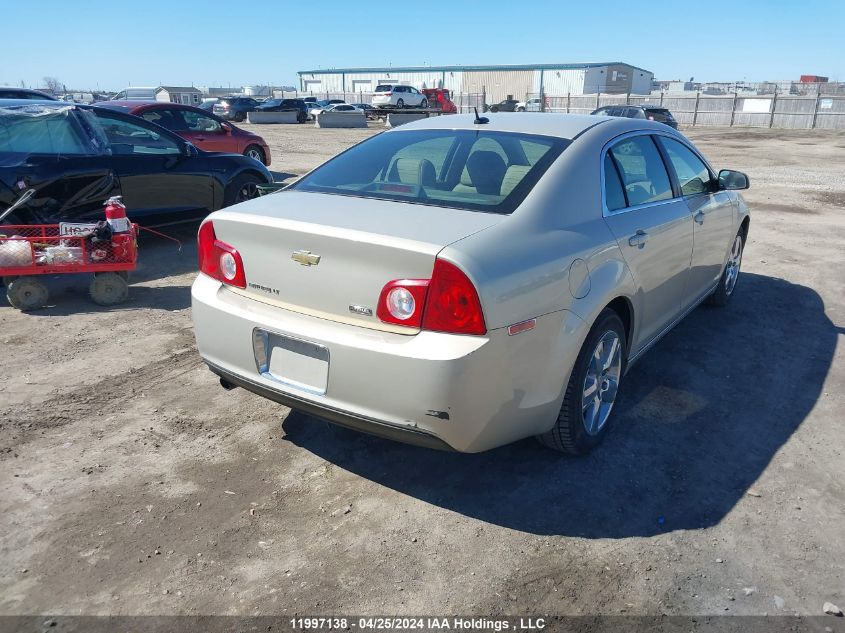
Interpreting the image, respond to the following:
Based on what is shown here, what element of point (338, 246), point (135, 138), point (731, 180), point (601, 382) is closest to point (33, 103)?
point (135, 138)

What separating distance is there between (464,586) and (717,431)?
6.66 feet

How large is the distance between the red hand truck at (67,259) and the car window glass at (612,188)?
414 centimetres

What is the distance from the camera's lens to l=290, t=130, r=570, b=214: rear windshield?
10.9ft

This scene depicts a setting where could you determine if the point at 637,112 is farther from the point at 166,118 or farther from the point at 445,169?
the point at 445,169

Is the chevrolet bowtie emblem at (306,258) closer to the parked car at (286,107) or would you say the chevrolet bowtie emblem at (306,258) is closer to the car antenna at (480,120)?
the car antenna at (480,120)

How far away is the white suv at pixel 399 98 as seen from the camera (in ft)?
147

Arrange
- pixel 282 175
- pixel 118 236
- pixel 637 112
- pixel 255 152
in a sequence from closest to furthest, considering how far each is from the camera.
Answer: pixel 118 236 < pixel 255 152 < pixel 282 175 < pixel 637 112

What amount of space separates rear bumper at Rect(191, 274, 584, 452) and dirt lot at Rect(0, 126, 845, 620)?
0.47 meters

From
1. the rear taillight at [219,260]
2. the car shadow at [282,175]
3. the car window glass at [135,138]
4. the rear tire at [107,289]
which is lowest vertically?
the car shadow at [282,175]

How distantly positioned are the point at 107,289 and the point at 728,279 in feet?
17.9

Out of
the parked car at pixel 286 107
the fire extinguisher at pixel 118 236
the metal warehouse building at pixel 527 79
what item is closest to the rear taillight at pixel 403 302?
the fire extinguisher at pixel 118 236

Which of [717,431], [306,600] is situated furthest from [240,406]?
[717,431]

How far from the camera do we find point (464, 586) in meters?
2.66

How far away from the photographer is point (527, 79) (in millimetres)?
73875
